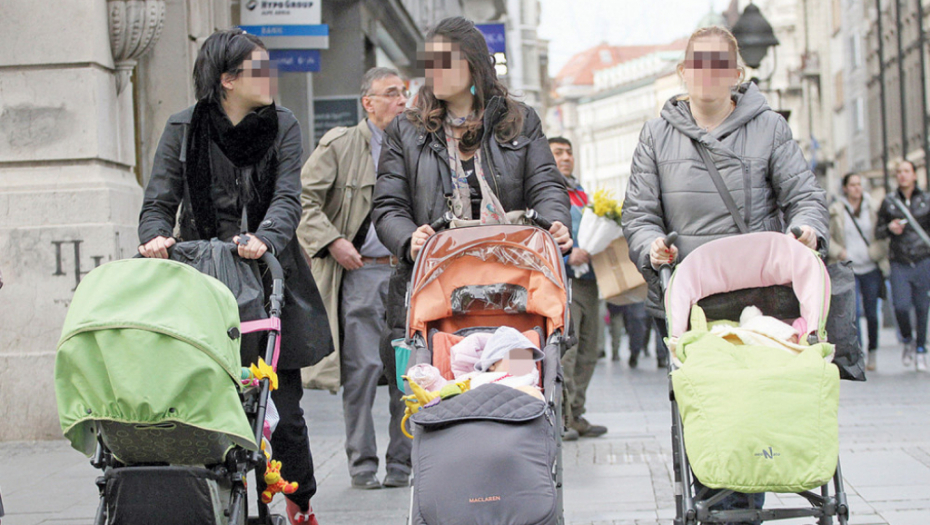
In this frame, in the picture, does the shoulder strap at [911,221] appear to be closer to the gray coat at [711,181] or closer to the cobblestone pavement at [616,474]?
the cobblestone pavement at [616,474]

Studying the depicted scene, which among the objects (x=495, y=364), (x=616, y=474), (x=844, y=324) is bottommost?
(x=616, y=474)

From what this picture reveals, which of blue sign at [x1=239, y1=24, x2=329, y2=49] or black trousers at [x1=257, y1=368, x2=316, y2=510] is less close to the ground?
blue sign at [x1=239, y1=24, x2=329, y2=49]

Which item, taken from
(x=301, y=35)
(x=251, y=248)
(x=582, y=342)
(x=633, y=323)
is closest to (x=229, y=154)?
(x=251, y=248)

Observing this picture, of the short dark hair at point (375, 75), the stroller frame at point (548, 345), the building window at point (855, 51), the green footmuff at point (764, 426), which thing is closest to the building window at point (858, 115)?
the building window at point (855, 51)

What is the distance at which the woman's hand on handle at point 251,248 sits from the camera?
4812 millimetres

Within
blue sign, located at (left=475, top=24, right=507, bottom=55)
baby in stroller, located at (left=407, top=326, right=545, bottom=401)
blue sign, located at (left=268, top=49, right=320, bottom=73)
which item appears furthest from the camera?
blue sign, located at (left=475, top=24, right=507, bottom=55)

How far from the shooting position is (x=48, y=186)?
869cm

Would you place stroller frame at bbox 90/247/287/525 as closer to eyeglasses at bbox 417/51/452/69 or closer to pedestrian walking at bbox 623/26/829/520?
eyeglasses at bbox 417/51/452/69

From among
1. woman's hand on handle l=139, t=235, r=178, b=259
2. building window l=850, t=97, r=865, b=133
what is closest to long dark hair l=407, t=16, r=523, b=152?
woman's hand on handle l=139, t=235, r=178, b=259

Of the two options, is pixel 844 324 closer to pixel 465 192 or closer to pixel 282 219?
pixel 465 192

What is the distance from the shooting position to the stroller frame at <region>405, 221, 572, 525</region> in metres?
4.25

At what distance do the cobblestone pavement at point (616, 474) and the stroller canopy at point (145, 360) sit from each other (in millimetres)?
1975

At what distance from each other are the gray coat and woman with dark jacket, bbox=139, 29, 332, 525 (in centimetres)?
149

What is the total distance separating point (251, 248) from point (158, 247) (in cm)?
37
